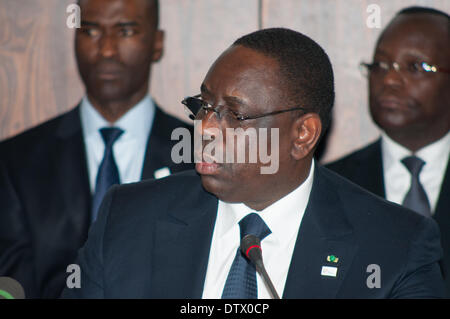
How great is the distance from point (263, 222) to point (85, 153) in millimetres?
1328

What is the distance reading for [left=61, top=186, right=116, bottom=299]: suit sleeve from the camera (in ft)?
6.51

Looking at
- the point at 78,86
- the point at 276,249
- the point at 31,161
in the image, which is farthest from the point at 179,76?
the point at 276,249

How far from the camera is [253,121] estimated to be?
6.44 ft

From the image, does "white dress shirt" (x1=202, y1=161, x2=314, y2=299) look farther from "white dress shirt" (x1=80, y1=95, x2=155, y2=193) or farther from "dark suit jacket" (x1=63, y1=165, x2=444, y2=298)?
"white dress shirt" (x1=80, y1=95, x2=155, y2=193)

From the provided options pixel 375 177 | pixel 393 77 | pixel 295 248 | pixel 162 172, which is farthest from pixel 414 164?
pixel 295 248

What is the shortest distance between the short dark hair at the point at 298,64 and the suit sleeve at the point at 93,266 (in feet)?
2.20

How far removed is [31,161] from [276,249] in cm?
152

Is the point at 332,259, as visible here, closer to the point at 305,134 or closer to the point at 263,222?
the point at 263,222

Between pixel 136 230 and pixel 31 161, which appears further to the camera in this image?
pixel 31 161

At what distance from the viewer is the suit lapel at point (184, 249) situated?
6.41 ft

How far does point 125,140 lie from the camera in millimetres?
3121

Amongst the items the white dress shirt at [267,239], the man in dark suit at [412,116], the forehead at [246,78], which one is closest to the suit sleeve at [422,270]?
the white dress shirt at [267,239]

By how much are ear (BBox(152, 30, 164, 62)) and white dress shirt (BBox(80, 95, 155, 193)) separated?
0.27m

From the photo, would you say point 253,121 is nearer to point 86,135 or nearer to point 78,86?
point 86,135
